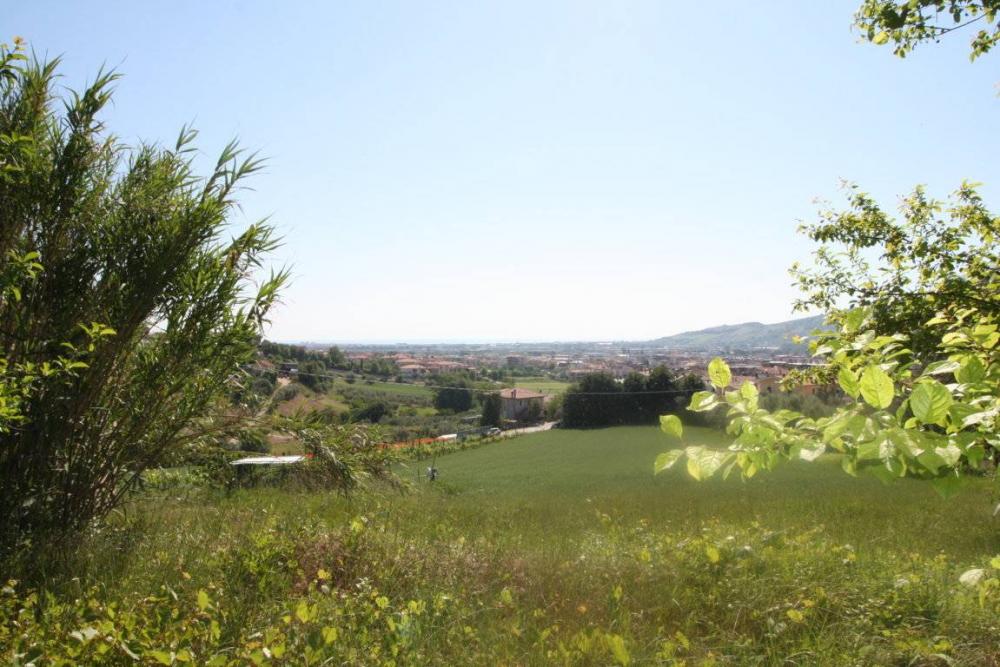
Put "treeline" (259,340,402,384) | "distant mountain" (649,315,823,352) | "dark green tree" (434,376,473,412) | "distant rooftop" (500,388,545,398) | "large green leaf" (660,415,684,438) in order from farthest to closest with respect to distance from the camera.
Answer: "distant mountain" (649,315,823,352) → "distant rooftop" (500,388,545,398) → "dark green tree" (434,376,473,412) → "treeline" (259,340,402,384) → "large green leaf" (660,415,684,438)

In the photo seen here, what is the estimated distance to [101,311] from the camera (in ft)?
14.0

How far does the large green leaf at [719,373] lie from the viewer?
1518 millimetres

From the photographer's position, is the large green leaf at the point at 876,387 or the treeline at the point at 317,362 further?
the treeline at the point at 317,362

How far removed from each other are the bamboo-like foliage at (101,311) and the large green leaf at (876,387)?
436 cm

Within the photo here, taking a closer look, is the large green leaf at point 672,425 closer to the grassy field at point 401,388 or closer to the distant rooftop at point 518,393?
the grassy field at point 401,388

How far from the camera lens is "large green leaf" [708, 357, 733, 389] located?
1518 millimetres

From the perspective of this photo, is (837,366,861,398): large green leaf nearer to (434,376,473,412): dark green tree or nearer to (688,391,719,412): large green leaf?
(688,391,719,412): large green leaf

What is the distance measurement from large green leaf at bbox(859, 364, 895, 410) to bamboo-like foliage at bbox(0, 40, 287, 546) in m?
4.36

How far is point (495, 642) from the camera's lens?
3041 mm

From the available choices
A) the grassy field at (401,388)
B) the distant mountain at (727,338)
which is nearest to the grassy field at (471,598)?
the grassy field at (401,388)

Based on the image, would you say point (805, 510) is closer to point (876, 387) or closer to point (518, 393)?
point (876, 387)

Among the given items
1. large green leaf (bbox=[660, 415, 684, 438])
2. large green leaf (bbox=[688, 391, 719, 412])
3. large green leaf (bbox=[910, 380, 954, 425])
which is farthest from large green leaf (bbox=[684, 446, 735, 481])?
large green leaf (bbox=[910, 380, 954, 425])

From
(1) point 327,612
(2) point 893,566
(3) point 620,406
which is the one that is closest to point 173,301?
(1) point 327,612

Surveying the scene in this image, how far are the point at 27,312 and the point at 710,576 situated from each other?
5.12m
